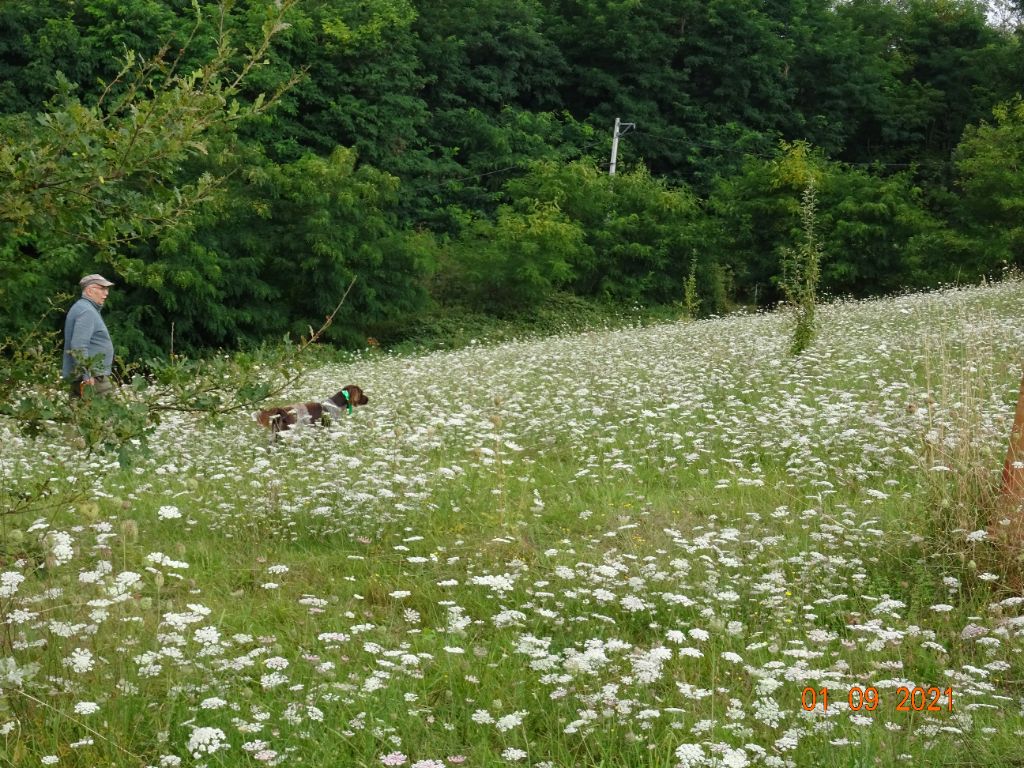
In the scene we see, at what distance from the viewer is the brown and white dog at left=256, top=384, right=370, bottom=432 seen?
27.1 feet

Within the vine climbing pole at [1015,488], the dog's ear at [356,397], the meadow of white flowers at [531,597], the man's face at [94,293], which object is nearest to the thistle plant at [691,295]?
the dog's ear at [356,397]

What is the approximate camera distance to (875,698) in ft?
11.0

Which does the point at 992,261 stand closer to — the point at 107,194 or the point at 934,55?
the point at 934,55

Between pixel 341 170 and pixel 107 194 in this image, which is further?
pixel 341 170

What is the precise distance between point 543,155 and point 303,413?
28533 millimetres

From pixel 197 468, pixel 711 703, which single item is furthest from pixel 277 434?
pixel 711 703

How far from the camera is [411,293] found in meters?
25.0

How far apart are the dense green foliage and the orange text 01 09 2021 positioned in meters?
8.57

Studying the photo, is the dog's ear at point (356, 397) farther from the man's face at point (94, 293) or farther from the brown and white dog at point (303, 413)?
the man's face at point (94, 293)

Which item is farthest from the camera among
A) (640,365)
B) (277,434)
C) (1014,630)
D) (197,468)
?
(640,365)

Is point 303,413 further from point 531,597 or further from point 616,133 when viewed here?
point 616,133

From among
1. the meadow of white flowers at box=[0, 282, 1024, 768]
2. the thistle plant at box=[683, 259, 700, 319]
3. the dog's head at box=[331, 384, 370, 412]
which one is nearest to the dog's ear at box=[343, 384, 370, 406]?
the dog's head at box=[331, 384, 370, 412]

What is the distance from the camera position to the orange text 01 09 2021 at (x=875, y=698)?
325 cm

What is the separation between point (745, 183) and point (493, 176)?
976cm
